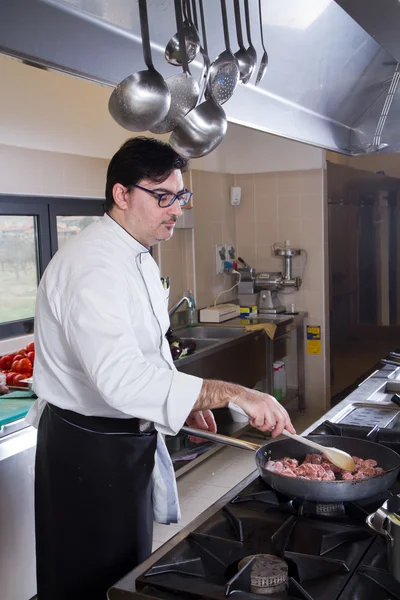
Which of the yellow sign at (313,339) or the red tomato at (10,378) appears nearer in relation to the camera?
the red tomato at (10,378)

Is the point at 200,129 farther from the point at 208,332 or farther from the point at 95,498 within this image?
the point at 208,332

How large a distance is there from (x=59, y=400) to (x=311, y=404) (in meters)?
3.85

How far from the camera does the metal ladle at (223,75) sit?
1.62 meters

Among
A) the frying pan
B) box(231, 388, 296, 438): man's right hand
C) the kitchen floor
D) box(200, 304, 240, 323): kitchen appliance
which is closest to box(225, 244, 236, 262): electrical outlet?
box(200, 304, 240, 323): kitchen appliance

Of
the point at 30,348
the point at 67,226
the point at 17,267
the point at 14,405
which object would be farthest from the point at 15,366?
the point at 67,226

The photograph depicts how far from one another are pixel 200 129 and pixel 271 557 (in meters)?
1.02

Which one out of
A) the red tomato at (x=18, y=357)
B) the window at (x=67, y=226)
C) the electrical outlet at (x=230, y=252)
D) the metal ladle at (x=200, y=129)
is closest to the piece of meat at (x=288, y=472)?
the metal ladle at (x=200, y=129)

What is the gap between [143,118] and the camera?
57.3 inches

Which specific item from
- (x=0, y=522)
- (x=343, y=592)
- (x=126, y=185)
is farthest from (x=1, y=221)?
(x=343, y=592)

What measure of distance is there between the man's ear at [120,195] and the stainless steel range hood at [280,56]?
0.94ft

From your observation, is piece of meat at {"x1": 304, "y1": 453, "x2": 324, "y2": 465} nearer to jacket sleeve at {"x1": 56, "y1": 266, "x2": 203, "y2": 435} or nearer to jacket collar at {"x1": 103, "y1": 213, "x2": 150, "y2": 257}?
jacket sleeve at {"x1": 56, "y1": 266, "x2": 203, "y2": 435}

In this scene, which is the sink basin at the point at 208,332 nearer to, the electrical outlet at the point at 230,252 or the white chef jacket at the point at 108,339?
the electrical outlet at the point at 230,252

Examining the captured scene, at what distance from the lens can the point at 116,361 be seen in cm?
151

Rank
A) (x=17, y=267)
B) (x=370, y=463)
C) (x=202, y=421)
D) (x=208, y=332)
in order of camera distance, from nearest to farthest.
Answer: (x=370, y=463) → (x=202, y=421) → (x=17, y=267) → (x=208, y=332)
